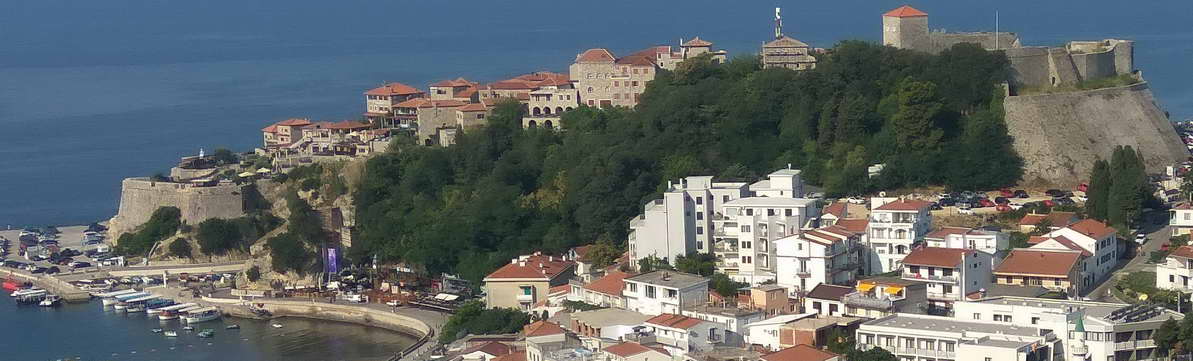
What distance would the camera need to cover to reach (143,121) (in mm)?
58906

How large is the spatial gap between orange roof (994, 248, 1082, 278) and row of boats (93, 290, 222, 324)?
42.1 ft

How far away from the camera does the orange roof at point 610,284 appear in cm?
2498

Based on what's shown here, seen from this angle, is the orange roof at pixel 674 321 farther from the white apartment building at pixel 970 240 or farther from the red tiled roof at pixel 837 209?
the red tiled roof at pixel 837 209

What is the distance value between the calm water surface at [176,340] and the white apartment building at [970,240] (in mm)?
7867

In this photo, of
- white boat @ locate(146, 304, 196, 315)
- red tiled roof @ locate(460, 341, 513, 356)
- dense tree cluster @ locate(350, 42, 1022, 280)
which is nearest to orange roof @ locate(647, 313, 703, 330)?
red tiled roof @ locate(460, 341, 513, 356)

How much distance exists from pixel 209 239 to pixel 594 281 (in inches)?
417

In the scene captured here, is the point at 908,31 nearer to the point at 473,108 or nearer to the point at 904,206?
the point at 904,206

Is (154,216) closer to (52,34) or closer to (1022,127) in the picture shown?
(1022,127)

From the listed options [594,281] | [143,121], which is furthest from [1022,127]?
[143,121]

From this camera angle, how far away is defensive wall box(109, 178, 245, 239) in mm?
35156

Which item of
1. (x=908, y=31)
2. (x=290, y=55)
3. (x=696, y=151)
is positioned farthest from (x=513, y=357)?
(x=290, y=55)

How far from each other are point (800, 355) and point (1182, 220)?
20.8ft

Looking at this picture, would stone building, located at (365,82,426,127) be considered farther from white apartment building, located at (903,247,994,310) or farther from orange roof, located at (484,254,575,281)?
white apartment building, located at (903,247,994,310)

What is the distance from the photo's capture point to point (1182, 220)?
24594 mm
